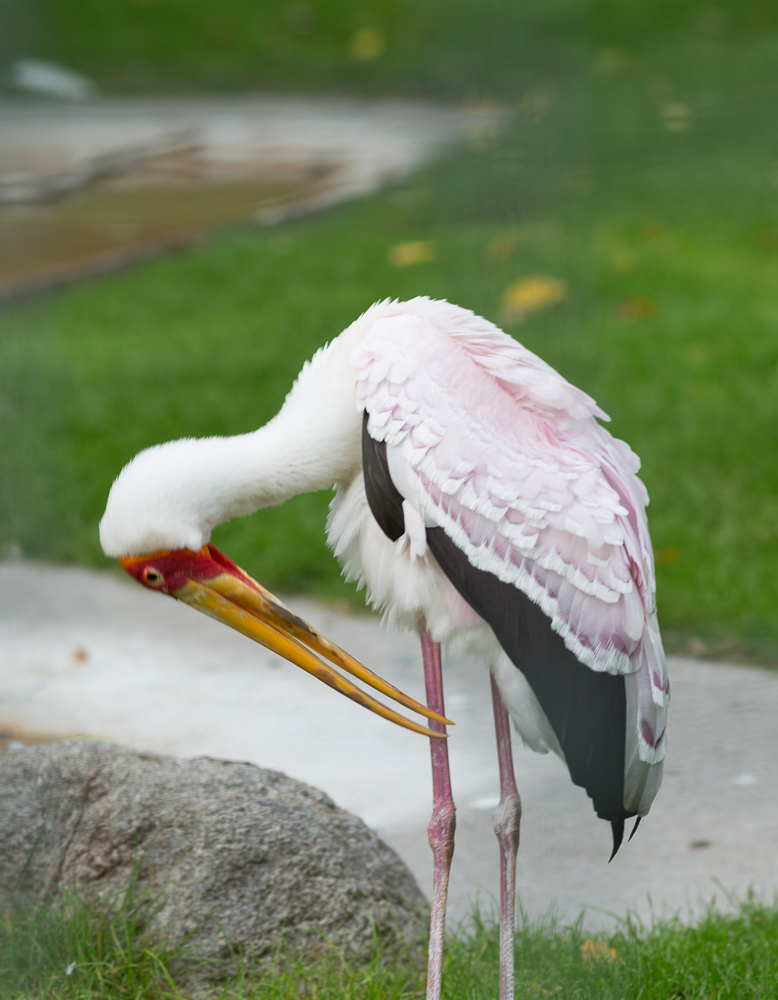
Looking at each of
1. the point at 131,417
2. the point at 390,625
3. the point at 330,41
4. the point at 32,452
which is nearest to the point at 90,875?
the point at 390,625

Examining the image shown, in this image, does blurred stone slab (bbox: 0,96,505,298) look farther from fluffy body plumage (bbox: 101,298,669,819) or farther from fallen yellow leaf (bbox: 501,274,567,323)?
fallen yellow leaf (bbox: 501,274,567,323)

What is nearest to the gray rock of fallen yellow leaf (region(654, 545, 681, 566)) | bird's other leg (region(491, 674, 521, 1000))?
bird's other leg (region(491, 674, 521, 1000))

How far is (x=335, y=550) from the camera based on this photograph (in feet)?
6.02

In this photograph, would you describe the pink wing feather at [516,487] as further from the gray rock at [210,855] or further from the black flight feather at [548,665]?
the gray rock at [210,855]

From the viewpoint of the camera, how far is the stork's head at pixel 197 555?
5.31ft

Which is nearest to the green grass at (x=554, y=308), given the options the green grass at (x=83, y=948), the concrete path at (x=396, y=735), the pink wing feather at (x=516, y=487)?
the pink wing feather at (x=516, y=487)

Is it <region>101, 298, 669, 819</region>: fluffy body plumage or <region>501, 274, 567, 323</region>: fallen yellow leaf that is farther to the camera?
<region>101, 298, 669, 819</region>: fluffy body plumage

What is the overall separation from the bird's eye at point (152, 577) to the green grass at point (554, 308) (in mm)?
198

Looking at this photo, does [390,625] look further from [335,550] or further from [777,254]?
[777,254]

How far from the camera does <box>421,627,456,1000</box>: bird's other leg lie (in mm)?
1818

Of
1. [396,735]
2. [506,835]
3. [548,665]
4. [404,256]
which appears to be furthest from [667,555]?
[548,665]

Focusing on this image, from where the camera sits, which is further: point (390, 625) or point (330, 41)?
point (330, 41)

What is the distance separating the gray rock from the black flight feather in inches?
26.9

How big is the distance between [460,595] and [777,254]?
198 inches
